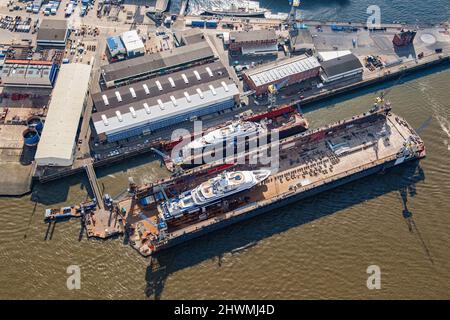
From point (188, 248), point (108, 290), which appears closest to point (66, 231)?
point (108, 290)

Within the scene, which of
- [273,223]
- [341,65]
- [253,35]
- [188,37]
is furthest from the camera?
[188,37]

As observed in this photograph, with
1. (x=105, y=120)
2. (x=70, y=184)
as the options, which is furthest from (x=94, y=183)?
(x=105, y=120)

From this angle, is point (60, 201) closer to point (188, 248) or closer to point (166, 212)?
point (166, 212)

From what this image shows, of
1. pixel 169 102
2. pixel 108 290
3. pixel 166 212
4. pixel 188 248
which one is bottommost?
pixel 108 290

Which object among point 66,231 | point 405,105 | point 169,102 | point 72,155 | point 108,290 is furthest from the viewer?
point 405,105

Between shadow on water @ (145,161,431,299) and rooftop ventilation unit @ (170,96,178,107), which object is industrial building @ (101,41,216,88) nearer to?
rooftop ventilation unit @ (170,96,178,107)

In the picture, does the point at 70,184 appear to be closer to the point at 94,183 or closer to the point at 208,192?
the point at 94,183

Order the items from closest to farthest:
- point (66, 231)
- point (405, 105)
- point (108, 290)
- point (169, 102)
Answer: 1. point (108, 290)
2. point (66, 231)
3. point (169, 102)
4. point (405, 105)
